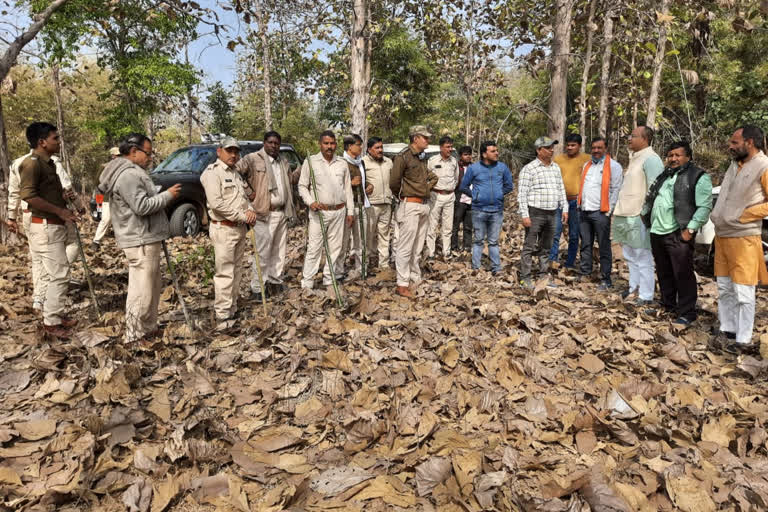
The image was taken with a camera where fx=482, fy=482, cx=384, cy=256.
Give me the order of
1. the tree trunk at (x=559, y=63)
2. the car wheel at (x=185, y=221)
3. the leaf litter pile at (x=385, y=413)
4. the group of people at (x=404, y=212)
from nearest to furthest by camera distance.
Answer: the leaf litter pile at (x=385, y=413), the group of people at (x=404, y=212), the tree trunk at (x=559, y=63), the car wheel at (x=185, y=221)

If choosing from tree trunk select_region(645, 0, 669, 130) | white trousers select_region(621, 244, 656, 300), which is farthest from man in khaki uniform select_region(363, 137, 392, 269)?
tree trunk select_region(645, 0, 669, 130)

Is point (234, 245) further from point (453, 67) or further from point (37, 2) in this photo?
point (37, 2)

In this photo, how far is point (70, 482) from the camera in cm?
274

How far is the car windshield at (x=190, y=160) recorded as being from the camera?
9.78 m

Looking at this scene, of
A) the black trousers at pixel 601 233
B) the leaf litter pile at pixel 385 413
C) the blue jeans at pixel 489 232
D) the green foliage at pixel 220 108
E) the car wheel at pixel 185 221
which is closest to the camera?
the leaf litter pile at pixel 385 413

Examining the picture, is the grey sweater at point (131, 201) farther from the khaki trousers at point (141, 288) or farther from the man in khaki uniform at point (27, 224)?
the man in khaki uniform at point (27, 224)

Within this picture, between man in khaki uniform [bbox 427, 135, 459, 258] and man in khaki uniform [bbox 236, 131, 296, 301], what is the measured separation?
8.41ft

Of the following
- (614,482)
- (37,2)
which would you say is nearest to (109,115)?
(37,2)

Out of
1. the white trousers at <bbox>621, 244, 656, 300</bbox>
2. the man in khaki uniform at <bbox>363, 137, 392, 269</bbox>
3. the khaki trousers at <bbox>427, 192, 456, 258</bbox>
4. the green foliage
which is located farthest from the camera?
the green foliage

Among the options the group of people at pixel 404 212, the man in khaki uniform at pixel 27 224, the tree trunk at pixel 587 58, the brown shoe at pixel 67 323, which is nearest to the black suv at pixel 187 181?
the group of people at pixel 404 212

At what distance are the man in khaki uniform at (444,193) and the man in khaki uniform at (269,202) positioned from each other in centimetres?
256

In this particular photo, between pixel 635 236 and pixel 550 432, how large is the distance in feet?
11.3

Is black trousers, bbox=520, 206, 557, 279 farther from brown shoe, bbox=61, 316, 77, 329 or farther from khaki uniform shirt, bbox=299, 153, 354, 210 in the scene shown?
brown shoe, bbox=61, 316, 77, 329

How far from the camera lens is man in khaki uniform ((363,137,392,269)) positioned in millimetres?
7500
